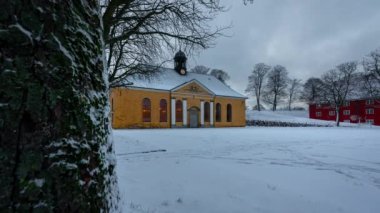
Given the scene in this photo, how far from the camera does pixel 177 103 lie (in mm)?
30562

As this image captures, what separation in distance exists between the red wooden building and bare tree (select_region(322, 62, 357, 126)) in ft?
16.5

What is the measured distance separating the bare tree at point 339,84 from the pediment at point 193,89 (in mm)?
20131

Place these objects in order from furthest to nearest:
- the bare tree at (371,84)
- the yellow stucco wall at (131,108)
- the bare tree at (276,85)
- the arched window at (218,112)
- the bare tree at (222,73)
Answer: the bare tree at (222,73) → the bare tree at (276,85) → the arched window at (218,112) → the bare tree at (371,84) → the yellow stucco wall at (131,108)

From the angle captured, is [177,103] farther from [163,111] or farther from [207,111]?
[207,111]

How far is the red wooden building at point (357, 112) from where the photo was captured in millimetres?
45000

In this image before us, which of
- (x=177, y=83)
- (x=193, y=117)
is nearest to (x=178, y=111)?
(x=193, y=117)

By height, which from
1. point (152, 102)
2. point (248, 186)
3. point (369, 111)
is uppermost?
point (152, 102)

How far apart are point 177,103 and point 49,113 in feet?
96.9

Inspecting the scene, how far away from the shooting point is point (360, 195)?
13.7 ft

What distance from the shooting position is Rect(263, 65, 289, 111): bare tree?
56594mm

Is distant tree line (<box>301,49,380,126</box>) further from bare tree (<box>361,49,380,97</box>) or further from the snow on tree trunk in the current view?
the snow on tree trunk

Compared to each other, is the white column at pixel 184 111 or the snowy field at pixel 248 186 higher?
the white column at pixel 184 111

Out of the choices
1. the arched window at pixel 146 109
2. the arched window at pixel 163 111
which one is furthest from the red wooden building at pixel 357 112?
the arched window at pixel 146 109

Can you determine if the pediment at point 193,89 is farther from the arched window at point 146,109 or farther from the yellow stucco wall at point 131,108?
the arched window at point 146,109
